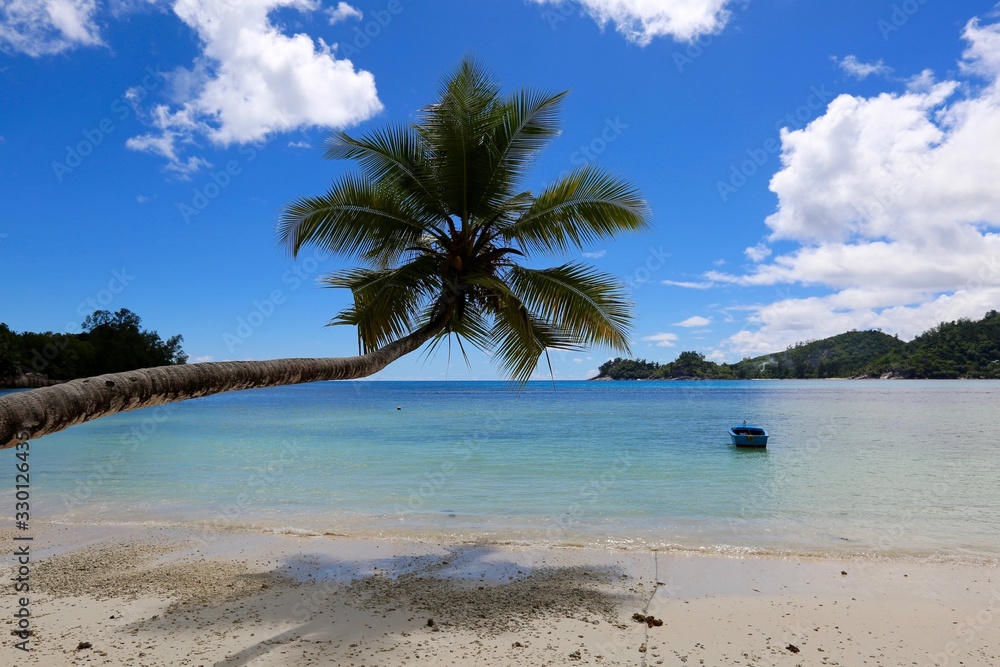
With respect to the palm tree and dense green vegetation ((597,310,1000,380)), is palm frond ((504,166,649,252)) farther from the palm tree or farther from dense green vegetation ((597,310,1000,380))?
dense green vegetation ((597,310,1000,380))

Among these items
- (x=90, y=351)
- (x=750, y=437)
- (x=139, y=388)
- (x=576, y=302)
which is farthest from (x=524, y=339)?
(x=90, y=351)

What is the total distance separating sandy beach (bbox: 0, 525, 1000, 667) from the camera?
16.7ft

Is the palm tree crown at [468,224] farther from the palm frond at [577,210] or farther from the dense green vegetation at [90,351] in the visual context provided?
the dense green vegetation at [90,351]

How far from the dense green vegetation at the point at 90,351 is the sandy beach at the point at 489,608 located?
2169 inches

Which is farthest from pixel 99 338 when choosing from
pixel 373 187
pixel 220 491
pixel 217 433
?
pixel 373 187

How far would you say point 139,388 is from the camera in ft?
12.3

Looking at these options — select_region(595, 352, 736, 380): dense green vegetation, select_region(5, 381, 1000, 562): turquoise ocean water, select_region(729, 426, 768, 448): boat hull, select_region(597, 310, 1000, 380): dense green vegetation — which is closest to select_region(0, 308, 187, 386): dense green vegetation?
select_region(5, 381, 1000, 562): turquoise ocean water

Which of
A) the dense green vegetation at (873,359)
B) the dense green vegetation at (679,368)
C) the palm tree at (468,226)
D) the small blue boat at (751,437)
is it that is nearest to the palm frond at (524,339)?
the palm tree at (468,226)

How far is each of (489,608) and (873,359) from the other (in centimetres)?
15304

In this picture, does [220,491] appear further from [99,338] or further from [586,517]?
[99,338]

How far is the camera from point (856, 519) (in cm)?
1105

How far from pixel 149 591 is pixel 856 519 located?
11.6 metres

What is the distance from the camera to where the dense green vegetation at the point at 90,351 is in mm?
58531

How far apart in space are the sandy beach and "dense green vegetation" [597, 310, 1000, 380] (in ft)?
293
